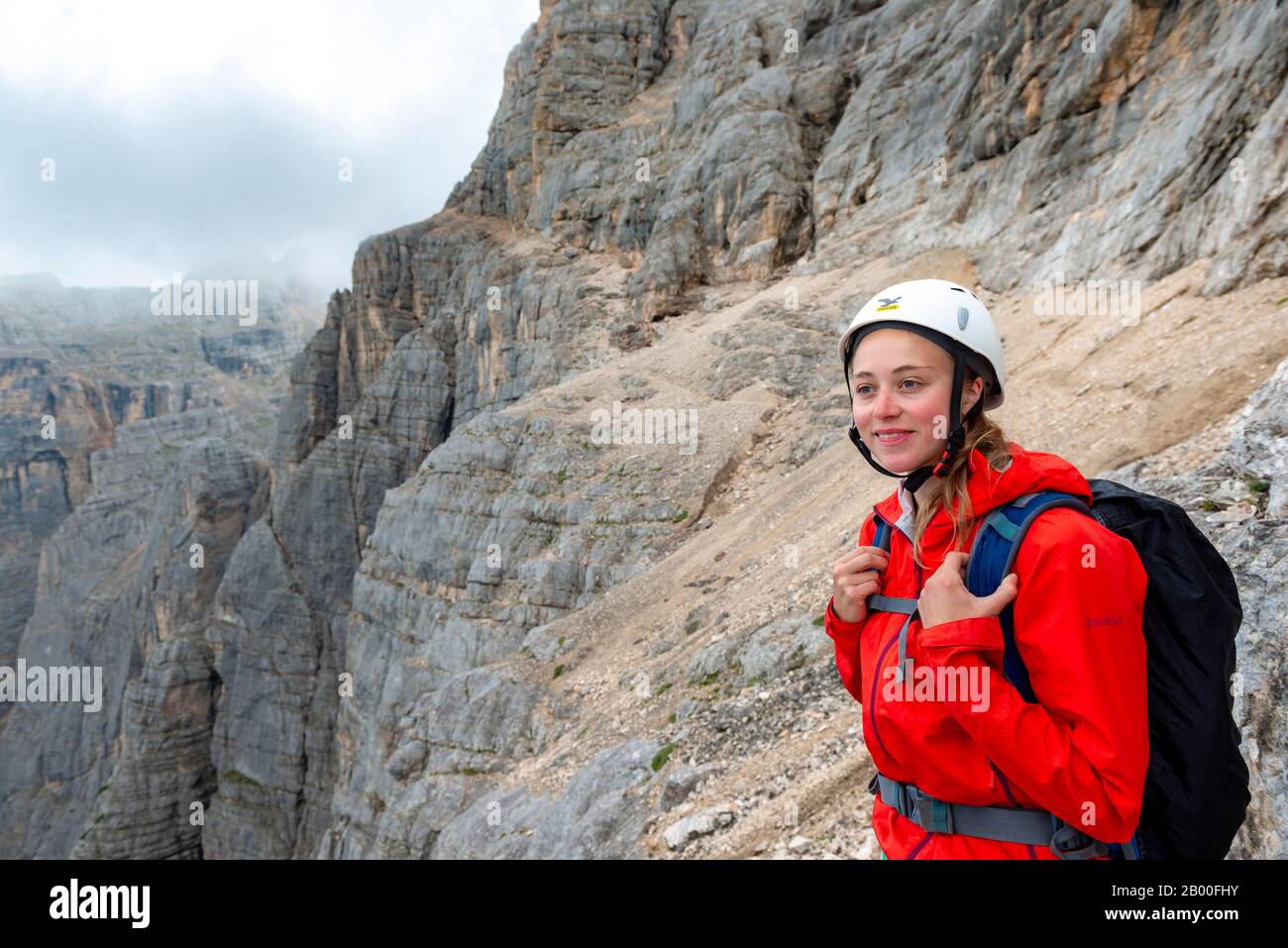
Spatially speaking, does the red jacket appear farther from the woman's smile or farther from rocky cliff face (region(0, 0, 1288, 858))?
rocky cliff face (region(0, 0, 1288, 858))

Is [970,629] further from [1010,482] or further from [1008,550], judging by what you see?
[1010,482]

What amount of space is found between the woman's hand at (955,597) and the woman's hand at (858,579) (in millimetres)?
357

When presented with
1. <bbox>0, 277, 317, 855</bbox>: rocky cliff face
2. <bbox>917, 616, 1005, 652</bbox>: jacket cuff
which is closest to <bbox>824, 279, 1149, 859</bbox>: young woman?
<bbox>917, 616, 1005, 652</bbox>: jacket cuff

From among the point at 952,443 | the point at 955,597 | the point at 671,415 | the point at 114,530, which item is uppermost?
the point at 671,415

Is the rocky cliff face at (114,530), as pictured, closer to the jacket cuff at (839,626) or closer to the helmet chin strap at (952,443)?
the jacket cuff at (839,626)

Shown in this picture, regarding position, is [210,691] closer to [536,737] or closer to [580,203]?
[580,203]

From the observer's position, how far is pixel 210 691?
2176 inches

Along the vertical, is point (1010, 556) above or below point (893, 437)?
below

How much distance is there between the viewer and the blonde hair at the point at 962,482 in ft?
7.72

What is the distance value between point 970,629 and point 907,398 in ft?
2.94

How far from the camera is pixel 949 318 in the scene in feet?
8.39

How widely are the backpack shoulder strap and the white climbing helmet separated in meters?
0.55

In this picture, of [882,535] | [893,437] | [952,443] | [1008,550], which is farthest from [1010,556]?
[882,535]
